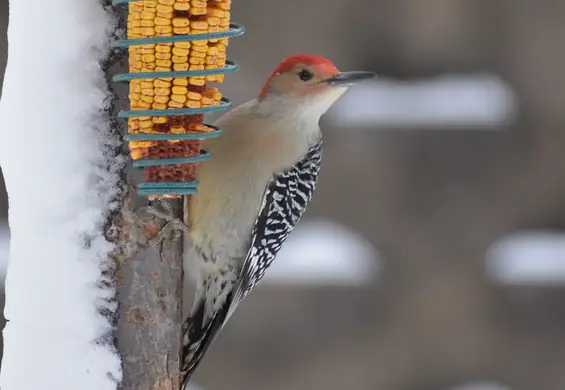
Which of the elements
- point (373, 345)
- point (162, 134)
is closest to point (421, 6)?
point (373, 345)

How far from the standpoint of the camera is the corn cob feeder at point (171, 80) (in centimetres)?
217

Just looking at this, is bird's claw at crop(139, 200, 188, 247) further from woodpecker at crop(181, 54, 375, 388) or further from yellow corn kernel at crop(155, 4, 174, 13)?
yellow corn kernel at crop(155, 4, 174, 13)

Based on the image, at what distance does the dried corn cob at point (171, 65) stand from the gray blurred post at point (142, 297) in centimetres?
7

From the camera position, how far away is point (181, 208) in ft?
8.13

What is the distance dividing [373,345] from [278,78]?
1.57 meters

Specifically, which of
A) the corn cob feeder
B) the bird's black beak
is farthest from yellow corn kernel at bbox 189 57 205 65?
the bird's black beak

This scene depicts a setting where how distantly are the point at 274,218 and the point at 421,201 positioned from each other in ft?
4.22

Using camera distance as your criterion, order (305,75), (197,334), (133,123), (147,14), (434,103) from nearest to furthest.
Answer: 1. (147,14)
2. (133,123)
3. (197,334)
4. (305,75)
5. (434,103)

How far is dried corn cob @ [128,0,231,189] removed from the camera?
2.17 metres

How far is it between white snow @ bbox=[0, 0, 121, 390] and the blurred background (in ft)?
5.75

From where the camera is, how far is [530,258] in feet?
13.7

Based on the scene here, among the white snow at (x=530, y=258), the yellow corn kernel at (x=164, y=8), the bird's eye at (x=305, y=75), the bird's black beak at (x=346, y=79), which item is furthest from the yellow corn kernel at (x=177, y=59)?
the white snow at (x=530, y=258)

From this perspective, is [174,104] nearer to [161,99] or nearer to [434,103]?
[161,99]

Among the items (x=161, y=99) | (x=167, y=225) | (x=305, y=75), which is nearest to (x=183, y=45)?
(x=161, y=99)
